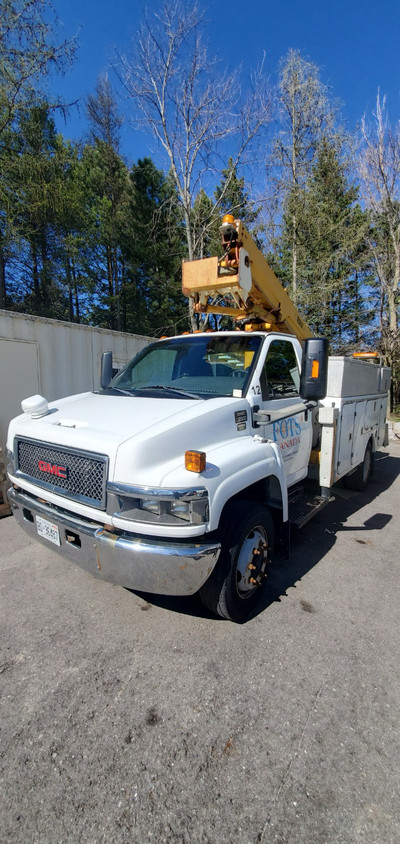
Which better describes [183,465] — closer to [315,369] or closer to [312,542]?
[315,369]

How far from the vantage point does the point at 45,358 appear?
665 cm

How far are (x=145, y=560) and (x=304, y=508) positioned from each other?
218cm

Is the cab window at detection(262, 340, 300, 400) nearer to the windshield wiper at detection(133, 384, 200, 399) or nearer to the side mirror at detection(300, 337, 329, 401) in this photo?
the side mirror at detection(300, 337, 329, 401)

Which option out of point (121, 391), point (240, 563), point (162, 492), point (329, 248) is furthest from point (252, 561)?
point (329, 248)

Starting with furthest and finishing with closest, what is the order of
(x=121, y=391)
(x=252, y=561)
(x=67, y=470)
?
(x=121, y=391) → (x=252, y=561) → (x=67, y=470)

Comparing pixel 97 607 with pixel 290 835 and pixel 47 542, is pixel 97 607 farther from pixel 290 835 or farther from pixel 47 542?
pixel 290 835

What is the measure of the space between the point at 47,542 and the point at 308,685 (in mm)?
1894

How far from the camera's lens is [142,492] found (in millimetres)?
2076

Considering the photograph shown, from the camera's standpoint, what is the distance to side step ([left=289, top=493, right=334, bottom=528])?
3.41m

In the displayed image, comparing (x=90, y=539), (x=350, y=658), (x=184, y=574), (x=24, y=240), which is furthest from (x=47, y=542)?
(x=24, y=240)

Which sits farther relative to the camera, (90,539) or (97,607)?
(97,607)

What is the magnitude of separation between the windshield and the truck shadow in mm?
1635

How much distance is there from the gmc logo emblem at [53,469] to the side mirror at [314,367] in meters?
2.04

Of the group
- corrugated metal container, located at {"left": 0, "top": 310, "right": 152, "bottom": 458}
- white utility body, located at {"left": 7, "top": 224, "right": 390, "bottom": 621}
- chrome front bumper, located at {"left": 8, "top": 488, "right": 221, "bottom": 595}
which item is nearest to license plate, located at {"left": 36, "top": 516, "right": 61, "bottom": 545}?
white utility body, located at {"left": 7, "top": 224, "right": 390, "bottom": 621}
